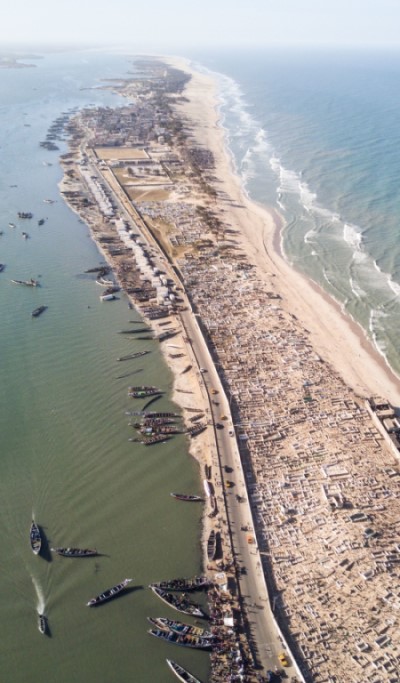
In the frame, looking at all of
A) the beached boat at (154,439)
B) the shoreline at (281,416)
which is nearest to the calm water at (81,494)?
the beached boat at (154,439)

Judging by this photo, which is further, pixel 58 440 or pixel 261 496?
pixel 58 440

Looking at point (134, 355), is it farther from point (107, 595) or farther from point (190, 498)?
point (107, 595)

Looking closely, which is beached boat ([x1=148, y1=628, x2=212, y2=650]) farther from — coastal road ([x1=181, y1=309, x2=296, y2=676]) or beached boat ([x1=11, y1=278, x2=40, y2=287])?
beached boat ([x1=11, y1=278, x2=40, y2=287])

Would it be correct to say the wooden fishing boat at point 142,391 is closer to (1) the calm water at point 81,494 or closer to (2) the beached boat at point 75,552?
(1) the calm water at point 81,494

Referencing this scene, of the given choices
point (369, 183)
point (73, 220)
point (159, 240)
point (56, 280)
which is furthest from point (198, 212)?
point (369, 183)

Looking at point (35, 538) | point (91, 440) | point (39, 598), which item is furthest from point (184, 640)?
point (91, 440)

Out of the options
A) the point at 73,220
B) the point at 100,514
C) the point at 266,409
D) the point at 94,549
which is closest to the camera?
the point at 94,549

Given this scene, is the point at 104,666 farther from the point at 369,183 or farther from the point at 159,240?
the point at 369,183
